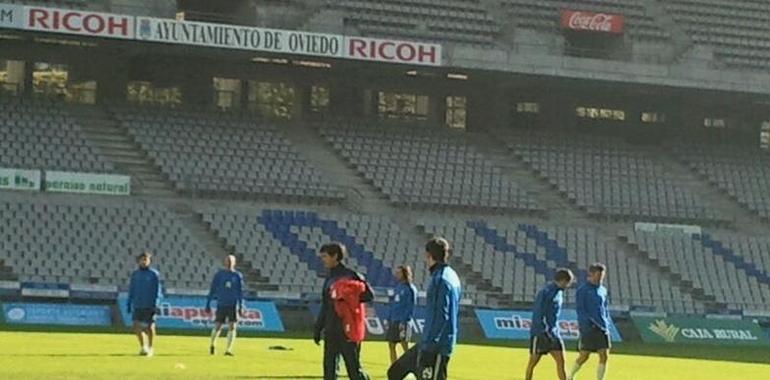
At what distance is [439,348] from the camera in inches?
738

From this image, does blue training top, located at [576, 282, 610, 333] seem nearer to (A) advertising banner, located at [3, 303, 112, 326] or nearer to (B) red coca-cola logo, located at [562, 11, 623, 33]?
(A) advertising banner, located at [3, 303, 112, 326]

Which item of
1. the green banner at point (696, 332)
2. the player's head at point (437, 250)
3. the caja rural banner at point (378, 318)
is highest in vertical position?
the player's head at point (437, 250)

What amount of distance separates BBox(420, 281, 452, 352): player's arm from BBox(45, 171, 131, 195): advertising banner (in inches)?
1361

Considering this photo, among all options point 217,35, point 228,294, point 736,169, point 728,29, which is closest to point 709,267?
point 736,169

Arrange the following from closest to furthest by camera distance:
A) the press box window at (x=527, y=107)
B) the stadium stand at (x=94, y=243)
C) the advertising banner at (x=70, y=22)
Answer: the stadium stand at (x=94, y=243) < the advertising banner at (x=70, y=22) < the press box window at (x=527, y=107)

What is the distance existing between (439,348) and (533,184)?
41.7 meters

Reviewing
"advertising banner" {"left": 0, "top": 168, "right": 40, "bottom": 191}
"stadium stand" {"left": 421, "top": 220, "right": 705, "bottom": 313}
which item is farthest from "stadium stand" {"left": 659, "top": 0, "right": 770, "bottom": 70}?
"advertising banner" {"left": 0, "top": 168, "right": 40, "bottom": 191}

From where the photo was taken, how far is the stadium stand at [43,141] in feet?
172

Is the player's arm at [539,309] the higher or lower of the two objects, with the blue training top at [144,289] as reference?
higher

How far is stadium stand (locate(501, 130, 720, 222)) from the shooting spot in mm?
60188

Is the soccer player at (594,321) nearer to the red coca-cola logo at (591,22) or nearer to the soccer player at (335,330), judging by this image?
the soccer player at (335,330)

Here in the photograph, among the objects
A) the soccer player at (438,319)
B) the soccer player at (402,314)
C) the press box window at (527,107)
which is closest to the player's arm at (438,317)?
the soccer player at (438,319)

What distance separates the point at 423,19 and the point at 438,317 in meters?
39.9

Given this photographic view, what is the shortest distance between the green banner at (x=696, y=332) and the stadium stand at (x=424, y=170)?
8330mm
